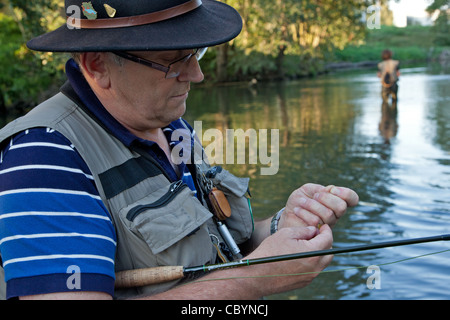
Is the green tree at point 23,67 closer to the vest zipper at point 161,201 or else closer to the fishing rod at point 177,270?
the vest zipper at point 161,201

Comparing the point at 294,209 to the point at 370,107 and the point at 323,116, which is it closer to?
the point at 323,116

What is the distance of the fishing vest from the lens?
70.1 inches

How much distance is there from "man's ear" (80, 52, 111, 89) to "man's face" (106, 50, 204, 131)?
24 millimetres

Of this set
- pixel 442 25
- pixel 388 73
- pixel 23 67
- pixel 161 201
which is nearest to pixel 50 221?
pixel 161 201

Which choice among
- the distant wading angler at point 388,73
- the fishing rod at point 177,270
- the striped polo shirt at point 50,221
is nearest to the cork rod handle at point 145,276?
the fishing rod at point 177,270

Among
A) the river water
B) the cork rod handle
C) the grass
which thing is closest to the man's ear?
the cork rod handle

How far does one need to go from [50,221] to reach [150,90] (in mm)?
628

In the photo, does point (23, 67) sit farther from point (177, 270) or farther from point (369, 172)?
point (177, 270)

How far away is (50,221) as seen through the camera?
1.57 metres

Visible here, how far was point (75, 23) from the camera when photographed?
6.22 ft

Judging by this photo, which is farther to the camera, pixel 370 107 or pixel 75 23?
pixel 370 107

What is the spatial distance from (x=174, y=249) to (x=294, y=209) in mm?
616

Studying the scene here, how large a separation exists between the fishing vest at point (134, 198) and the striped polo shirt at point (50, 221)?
6cm
